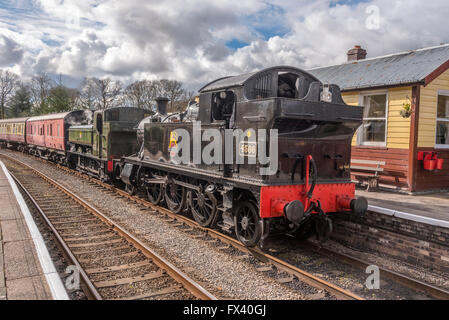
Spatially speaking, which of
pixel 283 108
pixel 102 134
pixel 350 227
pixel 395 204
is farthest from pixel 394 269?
pixel 102 134

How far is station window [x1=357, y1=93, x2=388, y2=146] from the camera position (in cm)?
995

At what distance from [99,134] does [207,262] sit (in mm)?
8742

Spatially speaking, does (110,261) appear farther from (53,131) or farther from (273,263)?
(53,131)

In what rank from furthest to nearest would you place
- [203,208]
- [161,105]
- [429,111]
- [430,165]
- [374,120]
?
[161,105] < [374,120] < [429,111] < [430,165] < [203,208]

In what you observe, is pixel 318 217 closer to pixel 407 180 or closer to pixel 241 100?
pixel 241 100

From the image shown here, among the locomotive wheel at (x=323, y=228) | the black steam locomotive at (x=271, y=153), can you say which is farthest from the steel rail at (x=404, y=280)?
the black steam locomotive at (x=271, y=153)

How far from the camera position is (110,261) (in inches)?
223

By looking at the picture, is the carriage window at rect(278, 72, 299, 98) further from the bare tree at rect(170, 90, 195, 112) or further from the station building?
the bare tree at rect(170, 90, 195, 112)

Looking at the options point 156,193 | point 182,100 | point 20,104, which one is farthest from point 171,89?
point 156,193

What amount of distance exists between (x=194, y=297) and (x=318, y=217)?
2670 mm

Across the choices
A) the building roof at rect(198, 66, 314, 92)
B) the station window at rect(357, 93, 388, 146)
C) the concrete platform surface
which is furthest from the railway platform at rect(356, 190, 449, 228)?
the building roof at rect(198, 66, 314, 92)

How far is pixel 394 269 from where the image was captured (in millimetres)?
5785

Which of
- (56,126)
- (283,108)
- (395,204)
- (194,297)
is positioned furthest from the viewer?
(56,126)
